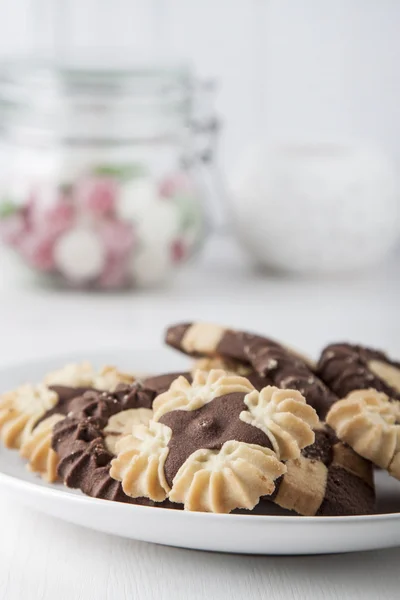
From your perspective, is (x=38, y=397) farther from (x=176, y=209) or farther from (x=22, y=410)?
(x=176, y=209)

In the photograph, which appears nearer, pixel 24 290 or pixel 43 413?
pixel 43 413

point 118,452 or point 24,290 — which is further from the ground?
point 118,452

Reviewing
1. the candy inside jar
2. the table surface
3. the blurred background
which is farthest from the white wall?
the candy inside jar

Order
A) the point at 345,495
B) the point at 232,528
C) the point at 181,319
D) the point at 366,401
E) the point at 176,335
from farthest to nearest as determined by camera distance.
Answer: the point at 181,319
the point at 176,335
the point at 366,401
the point at 345,495
the point at 232,528

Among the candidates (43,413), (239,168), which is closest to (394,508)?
(43,413)

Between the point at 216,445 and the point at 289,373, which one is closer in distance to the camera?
the point at 216,445

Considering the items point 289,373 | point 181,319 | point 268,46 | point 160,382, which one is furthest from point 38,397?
point 268,46

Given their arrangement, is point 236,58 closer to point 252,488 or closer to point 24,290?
point 24,290
